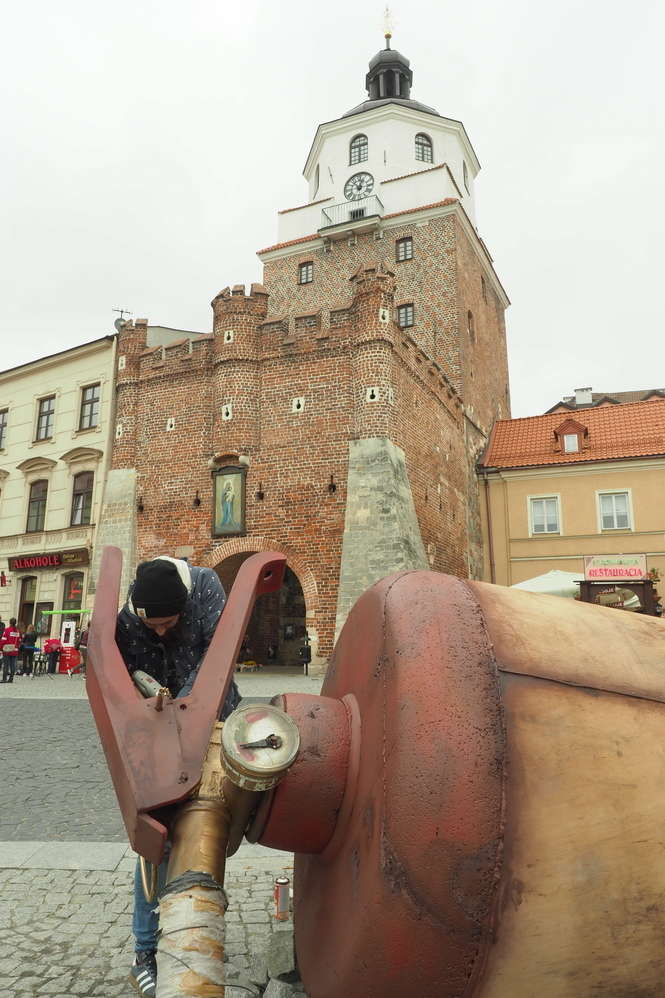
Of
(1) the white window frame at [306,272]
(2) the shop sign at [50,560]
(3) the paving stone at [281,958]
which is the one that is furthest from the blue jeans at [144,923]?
(1) the white window frame at [306,272]

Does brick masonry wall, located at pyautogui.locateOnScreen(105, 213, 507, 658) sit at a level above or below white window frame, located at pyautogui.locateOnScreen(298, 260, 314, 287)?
below

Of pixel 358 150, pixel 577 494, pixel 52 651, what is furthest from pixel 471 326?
pixel 52 651

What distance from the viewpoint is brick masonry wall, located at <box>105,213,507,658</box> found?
53.9 feet

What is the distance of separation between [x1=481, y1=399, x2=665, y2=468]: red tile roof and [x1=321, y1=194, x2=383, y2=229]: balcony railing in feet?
32.4

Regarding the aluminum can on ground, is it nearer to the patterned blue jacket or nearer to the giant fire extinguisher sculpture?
the patterned blue jacket

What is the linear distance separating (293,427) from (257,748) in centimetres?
1603

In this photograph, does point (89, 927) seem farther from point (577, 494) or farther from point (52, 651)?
point (577, 494)

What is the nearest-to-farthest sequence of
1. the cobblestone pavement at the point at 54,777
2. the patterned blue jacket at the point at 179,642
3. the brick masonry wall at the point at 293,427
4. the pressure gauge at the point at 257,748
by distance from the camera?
the pressure gauge at the point at 257,748, the patterned blue jacket at the point at 179,642, the cobblestone pavement at the point at 54,777, the brick masonry wall at the point at 293,427

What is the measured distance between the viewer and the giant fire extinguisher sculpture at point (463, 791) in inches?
50.6

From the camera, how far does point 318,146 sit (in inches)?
1169

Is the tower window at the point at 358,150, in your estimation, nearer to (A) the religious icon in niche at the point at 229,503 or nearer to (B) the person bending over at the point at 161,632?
(A) the religious icon in niche at the point at 229,503

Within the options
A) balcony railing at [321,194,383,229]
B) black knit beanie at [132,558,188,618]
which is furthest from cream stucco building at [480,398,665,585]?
black knit beanie at [132,558,188,618]

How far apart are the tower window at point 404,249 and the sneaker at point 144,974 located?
25.5 meters

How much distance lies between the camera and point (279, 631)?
73.6 feet
